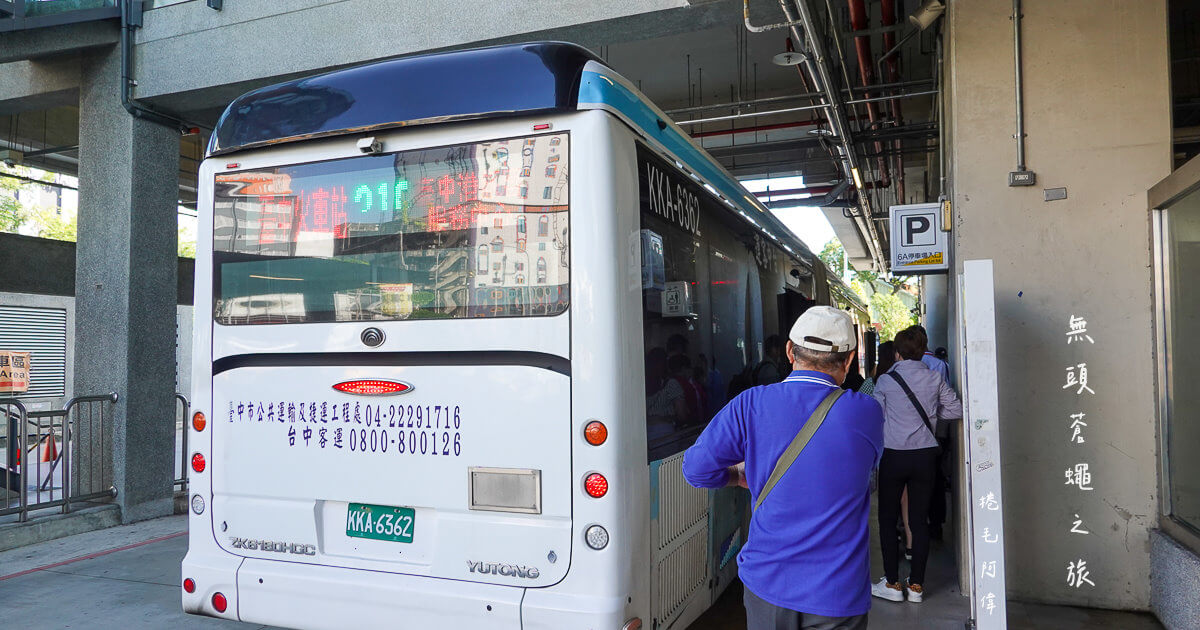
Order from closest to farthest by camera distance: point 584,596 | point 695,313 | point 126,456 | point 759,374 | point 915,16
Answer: point 584,596
point 695,313
point 759,374
point 915,16
point 126,456

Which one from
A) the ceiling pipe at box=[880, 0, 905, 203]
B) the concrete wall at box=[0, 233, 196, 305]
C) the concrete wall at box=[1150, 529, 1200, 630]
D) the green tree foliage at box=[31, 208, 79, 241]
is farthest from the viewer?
the green tree foliage at box=[31, 208, 79, 241]

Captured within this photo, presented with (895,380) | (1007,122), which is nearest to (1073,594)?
Answer: (895,380)

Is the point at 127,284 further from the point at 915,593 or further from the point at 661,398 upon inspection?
the point at 915,593

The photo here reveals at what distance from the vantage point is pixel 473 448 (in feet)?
12.9

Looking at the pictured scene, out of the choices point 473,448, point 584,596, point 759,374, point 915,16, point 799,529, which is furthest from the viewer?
point 915,16

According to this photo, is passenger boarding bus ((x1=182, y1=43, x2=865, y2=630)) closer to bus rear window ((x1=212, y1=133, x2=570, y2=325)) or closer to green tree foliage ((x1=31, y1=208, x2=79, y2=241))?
bus rear window ((x1=212, y1=133, x2=570, y2=325))

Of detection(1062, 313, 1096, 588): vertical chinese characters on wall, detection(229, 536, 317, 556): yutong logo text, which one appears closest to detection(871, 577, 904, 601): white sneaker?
detection(1062, 313, 1096, 588): vertical chinese characters on wall

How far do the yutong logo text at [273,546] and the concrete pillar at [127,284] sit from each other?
546 centimetres

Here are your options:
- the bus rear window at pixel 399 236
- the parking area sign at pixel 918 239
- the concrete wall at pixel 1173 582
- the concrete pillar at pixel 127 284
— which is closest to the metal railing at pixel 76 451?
the concrete pillar at pixel 127 284

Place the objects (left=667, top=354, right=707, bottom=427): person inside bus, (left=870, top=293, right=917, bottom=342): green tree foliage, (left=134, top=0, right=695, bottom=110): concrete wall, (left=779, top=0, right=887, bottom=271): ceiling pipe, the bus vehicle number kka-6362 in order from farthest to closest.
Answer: (left=870, top=293, right=917, bottom=342): green tree foliage < (left=134, top=0, right=695, bottom=110): concrete wall < (left=779, top=0, right=887, bottom=271): ceiling pipe < (left=667, top=354, right=707, bottom=427): person inside bus < the bus vehicle number kka-6362

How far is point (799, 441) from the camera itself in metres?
2.65

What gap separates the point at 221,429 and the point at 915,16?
6.30 m

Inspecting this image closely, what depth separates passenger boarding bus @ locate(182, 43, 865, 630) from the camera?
12.4 ft

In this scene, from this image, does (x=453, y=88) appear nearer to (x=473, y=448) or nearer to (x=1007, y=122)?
(x=473, y=448)
